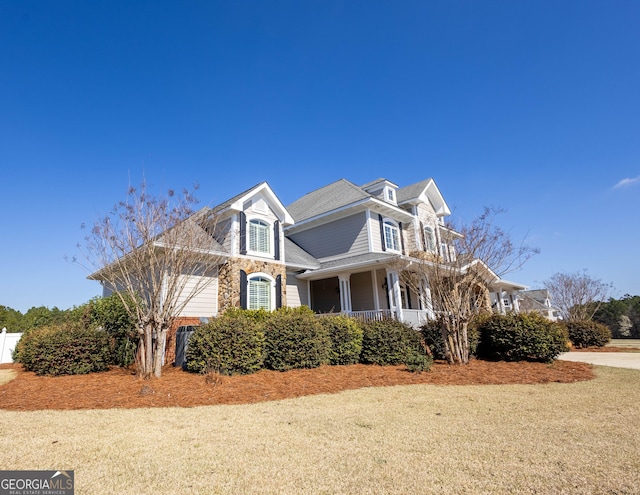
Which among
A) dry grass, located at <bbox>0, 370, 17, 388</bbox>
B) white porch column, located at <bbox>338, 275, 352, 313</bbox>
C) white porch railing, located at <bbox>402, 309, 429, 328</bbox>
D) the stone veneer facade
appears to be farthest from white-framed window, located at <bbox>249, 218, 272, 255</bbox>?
dry grass, located at <bbox>0, 370, 17, 388</bbox>

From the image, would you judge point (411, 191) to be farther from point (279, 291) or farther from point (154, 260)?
point (154, 260)

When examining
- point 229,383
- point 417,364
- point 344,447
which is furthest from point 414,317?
point 344,447

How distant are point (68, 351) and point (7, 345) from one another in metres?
5.87

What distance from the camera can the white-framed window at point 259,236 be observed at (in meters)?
14.9

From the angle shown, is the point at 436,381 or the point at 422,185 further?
the point at 422,185

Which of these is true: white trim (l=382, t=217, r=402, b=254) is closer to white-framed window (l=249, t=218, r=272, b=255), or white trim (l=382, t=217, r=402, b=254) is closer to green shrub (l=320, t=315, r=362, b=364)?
white-framed window (l=249, t=218, r=272, b=255)

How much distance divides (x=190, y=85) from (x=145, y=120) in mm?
1951

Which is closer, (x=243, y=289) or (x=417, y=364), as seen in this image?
(x=417, y=364)

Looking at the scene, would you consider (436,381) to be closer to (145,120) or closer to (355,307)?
(355,307)

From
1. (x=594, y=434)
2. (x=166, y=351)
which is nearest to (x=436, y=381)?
(x=594, y=434)

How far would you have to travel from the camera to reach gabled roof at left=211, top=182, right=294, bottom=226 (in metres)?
14.2

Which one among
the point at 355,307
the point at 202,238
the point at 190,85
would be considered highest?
the point at 190,85

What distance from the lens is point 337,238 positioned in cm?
1853

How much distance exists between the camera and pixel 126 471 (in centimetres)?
335
